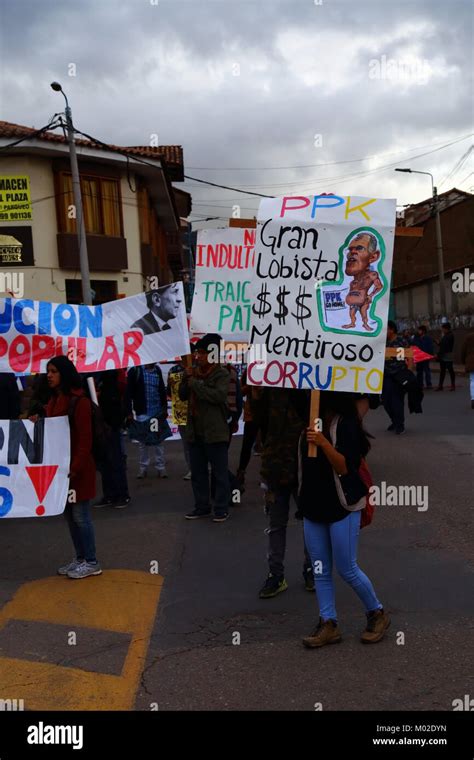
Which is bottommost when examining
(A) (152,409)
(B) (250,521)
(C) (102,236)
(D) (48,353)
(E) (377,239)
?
(B) (250,521)

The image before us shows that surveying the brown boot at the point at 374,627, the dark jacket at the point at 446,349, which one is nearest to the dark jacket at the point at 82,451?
the brown boot at the point at 374,627

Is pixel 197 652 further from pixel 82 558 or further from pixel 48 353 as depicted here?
pixel 48 353

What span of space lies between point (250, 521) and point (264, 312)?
3.19 m

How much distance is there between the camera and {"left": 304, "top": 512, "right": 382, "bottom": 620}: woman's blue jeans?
14.0 feet

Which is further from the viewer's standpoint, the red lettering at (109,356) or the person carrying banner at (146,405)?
the person carrying banner at (146,405)

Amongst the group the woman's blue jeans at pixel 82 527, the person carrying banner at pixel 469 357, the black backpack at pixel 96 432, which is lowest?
the woman's blue jeans at pixel 82 527

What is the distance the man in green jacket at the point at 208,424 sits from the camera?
734 centimetres

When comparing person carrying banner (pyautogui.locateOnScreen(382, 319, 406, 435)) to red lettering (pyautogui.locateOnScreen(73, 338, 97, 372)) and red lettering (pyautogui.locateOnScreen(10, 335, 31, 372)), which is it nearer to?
red lettering (pyautogui.locateOnScreen(73, 338, 97, 372))

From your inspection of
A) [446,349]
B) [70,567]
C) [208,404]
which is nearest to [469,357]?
[446,349]

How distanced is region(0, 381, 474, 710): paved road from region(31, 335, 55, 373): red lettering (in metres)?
1.70

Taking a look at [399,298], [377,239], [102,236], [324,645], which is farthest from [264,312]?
[399,298]

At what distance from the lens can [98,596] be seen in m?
5.45

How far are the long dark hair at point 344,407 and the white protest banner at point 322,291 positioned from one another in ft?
0.23
